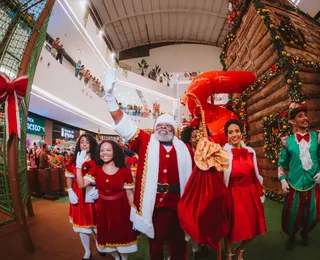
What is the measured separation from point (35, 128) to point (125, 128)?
11756 millimetres

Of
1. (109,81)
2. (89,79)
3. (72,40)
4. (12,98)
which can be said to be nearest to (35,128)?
(89,79)

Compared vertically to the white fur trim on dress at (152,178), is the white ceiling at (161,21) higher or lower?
higher

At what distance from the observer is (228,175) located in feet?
7.00

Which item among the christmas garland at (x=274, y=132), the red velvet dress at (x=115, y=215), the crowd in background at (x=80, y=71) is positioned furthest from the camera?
the crowd in background at (x=80, y=71)

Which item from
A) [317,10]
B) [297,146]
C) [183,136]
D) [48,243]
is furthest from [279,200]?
[317,10]

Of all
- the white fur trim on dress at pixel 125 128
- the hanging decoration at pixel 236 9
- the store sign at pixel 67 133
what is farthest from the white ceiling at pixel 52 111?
the white fur trim on dress at pixel 125 128

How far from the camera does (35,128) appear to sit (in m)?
12.0

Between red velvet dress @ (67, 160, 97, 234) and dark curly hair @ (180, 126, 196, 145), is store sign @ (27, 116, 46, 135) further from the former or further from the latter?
dark curly hair @ (180, 126, 196, 145)

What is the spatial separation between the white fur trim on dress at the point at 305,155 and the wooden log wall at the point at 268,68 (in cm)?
192

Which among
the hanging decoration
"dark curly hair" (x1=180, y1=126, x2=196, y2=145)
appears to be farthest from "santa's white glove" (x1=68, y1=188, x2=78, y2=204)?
the hanging decoration

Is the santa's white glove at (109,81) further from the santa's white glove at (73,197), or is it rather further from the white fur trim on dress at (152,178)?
the santa's white glove at (73,197)

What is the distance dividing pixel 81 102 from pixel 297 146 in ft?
40.3

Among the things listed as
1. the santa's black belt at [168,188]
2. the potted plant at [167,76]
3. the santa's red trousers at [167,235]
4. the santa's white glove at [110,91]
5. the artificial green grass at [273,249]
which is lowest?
the artificial green grass at [273,249]

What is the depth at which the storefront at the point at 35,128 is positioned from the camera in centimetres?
1148
